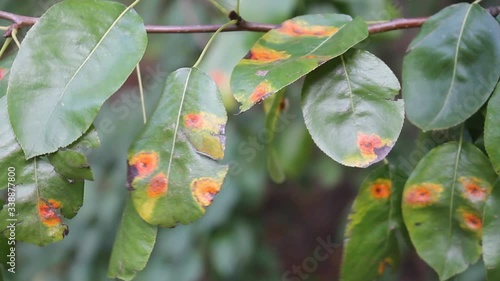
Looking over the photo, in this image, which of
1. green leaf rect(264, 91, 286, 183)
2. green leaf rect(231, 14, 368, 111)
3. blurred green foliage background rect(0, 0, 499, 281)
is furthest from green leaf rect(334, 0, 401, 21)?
green leaf rect(231, 14, 368, 111)

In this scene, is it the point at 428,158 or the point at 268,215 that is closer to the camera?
the point at 428,158

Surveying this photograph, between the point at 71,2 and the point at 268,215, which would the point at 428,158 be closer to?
the point at 71,2

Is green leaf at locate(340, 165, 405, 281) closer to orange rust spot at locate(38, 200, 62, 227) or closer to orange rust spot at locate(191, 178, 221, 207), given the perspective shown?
orange rust spot at locate(191, 178, 221, 207)

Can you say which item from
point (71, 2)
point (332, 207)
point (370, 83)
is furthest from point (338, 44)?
point (332, 207)

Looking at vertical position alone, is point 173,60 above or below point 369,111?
below

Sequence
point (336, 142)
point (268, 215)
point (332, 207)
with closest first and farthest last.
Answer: point (336, 142) → point (268, 215) → point (332, 207)

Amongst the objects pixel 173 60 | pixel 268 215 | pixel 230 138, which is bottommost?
pixel 268 215

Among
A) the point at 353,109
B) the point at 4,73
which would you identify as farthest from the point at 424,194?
the point at 4,73
